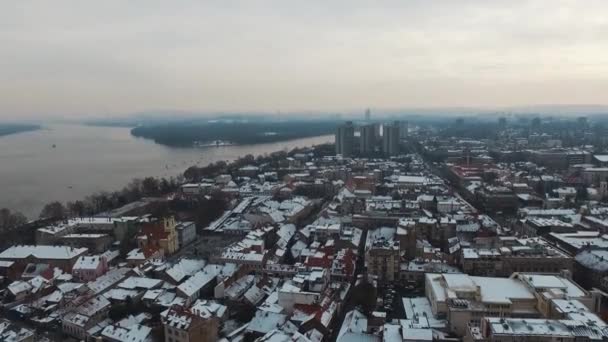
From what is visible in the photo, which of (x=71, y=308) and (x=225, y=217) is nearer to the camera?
(x=71, y=308)

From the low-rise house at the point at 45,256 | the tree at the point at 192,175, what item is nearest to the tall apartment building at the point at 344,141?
the tree at the point at 192,175

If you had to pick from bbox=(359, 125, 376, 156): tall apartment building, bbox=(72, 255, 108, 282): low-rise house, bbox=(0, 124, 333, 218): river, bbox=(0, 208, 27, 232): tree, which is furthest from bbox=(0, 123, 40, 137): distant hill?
bbox=(72, 255, 108, 282): low-rise house

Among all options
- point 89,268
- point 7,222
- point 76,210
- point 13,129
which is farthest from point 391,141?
point 13,129

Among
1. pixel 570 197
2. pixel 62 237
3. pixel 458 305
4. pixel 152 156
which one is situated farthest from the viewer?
pixel 152 156

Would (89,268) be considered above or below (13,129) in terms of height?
below

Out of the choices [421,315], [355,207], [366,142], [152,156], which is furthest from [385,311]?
[152,156]

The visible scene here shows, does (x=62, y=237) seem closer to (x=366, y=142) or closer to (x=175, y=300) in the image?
(x=175, y=300)

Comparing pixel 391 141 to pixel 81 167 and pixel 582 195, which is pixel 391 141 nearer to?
pixel 582 195
